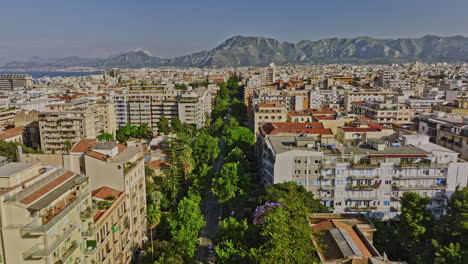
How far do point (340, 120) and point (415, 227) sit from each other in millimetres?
35483

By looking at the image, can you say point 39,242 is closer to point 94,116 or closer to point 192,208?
point 192,208

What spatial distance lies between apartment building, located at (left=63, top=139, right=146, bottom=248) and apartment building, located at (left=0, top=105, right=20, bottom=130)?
72405mm

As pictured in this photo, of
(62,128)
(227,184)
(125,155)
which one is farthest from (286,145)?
(62,128)

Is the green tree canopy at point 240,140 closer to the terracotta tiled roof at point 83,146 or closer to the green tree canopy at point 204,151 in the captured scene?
the green tree canopy at point 204,151

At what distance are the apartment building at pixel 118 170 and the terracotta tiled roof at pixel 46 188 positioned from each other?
7450 millimetres

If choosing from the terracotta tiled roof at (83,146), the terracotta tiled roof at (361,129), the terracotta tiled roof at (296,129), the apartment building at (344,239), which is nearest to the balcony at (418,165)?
the apartment building at (344,239)

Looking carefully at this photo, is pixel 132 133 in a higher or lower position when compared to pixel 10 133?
lower

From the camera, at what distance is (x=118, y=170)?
3122 cm

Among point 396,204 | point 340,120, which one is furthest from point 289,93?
point 396,204

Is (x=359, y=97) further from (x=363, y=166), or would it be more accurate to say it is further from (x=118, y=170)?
(x=118, y=170)

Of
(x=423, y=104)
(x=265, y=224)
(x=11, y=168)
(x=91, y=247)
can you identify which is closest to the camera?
(x=11, y=168)

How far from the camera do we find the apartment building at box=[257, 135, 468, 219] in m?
40.6

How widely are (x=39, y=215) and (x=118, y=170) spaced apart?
40.5 feet

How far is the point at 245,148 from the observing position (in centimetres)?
6875
